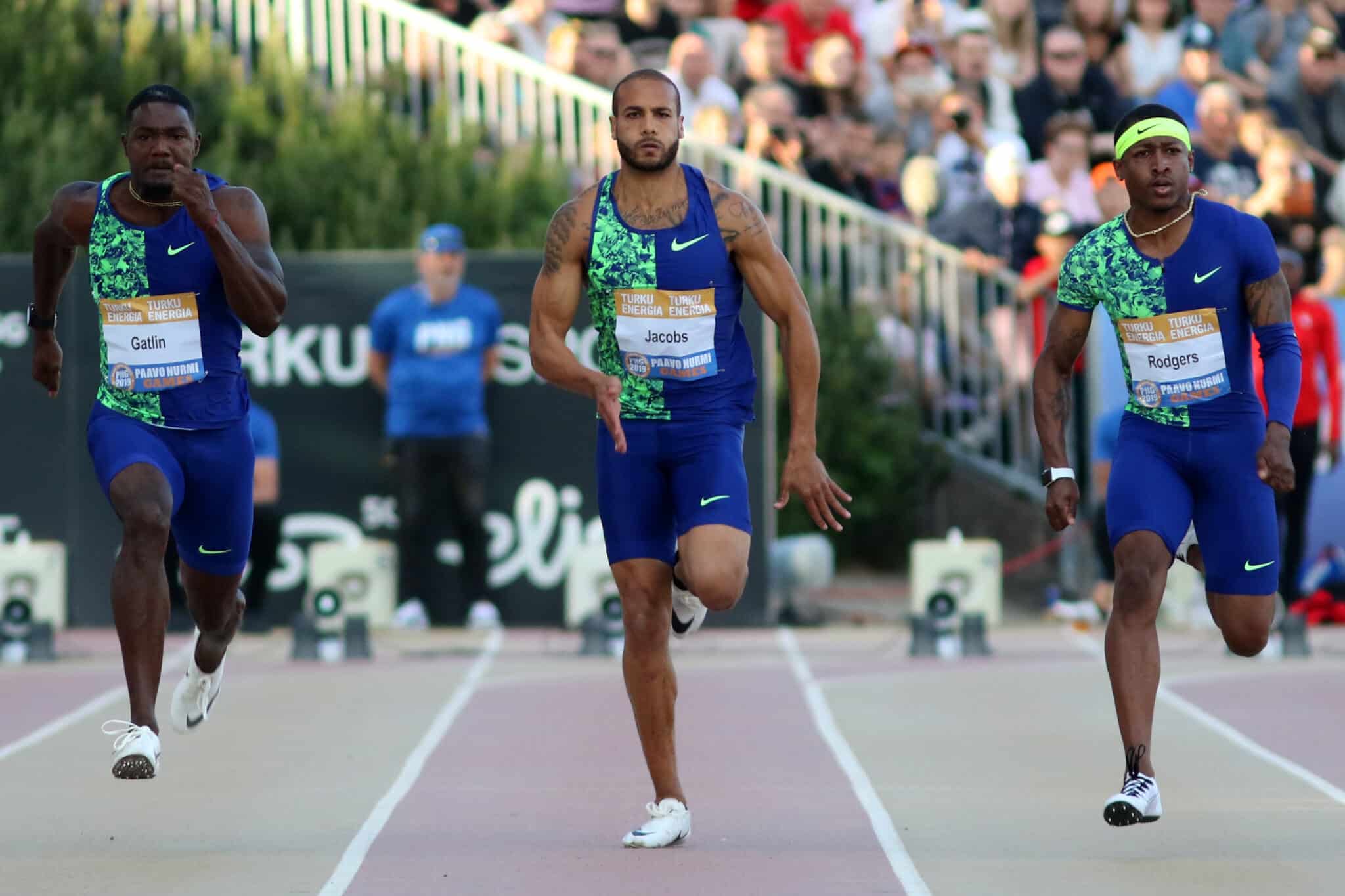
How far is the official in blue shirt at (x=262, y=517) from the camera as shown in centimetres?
1480

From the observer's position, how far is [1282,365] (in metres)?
7.76

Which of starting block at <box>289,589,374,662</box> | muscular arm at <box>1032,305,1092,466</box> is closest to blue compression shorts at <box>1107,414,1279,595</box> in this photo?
muscular arm at <box>1032,305,1092,466</box>

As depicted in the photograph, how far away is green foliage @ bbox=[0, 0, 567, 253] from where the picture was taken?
1773cm

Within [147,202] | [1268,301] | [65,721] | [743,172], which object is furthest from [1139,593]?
[743,172]

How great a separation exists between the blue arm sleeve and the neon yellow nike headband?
66cm

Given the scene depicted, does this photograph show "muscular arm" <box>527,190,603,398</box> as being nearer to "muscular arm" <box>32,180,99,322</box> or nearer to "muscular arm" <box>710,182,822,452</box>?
"muscular arm" <box>710,182,822,452</box>

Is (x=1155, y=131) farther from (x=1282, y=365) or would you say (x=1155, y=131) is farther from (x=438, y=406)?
(x=438, y=406)

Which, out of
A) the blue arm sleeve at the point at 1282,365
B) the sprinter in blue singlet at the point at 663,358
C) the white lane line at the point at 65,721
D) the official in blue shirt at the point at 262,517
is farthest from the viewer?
the official in blue shirt at the point at 262,517

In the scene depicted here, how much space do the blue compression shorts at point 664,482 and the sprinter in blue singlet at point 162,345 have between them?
1337 millimetres

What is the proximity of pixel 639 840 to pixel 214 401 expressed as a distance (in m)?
2.20

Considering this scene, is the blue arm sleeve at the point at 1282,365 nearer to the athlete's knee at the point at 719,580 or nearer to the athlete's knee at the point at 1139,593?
the athlete's knee at the point at 1139,593

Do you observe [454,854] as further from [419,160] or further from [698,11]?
[698,11]

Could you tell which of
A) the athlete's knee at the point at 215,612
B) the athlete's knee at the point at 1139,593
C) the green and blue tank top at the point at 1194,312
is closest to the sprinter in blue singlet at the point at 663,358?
the athlete's knee at the point at 1139,593

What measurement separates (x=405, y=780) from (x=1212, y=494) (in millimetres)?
3290
